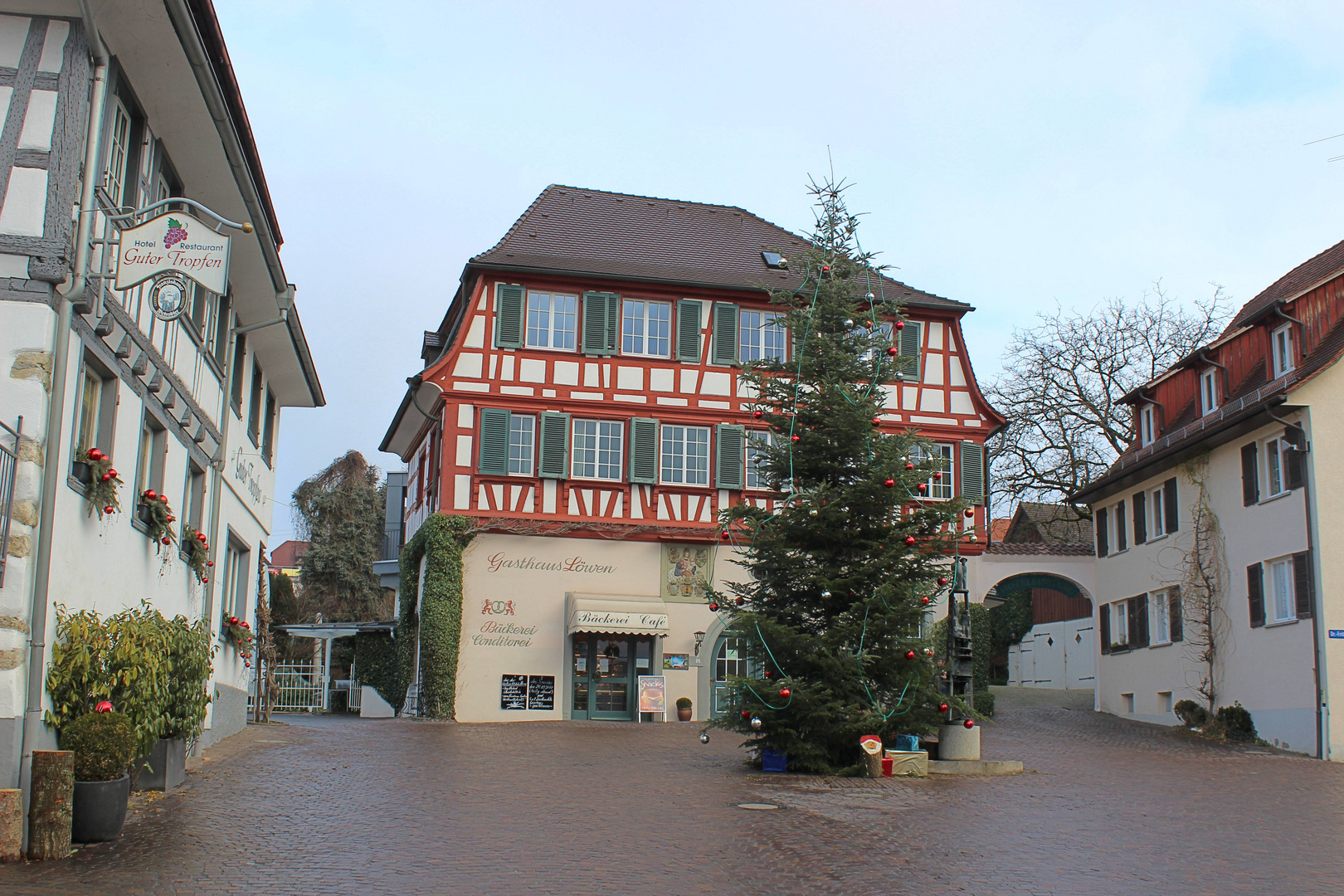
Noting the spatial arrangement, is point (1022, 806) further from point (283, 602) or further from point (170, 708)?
point (283, 602)

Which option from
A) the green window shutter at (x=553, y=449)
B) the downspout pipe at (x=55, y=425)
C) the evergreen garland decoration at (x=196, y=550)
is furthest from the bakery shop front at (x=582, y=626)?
the downspout pipe at (x=55, y=425)

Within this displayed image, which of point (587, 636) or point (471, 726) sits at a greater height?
point (587, 636)

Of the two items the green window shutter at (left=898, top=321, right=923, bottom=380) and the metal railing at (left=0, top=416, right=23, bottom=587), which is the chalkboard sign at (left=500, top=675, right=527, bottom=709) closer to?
the green window shutter at (left=898, top=321, right=923, bottom=380)

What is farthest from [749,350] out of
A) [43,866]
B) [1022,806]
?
[43,866]

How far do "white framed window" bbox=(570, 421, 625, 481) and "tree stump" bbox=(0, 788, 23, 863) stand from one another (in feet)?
60.3

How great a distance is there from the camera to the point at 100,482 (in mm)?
9961

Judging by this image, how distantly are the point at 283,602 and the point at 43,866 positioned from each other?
36921 millimetres

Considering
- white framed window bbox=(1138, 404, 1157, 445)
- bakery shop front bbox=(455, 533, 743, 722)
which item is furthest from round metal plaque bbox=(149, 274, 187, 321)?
white framed window bbox=(1138, 404, 1157, 445)

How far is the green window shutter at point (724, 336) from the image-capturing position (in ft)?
90.3

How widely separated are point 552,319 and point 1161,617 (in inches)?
544

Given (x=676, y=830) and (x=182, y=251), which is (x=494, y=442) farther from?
(x=182, y=251)

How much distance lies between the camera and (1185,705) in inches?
985

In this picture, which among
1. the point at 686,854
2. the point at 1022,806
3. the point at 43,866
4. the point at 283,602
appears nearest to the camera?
the point at 43,866

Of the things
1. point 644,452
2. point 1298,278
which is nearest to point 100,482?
point 644,452
